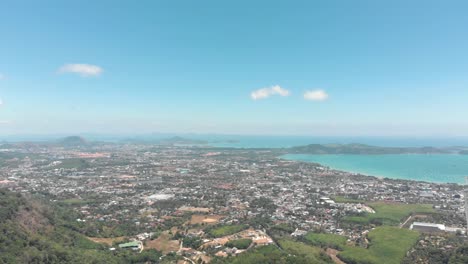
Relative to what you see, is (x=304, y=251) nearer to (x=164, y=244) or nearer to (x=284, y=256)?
(x=284, y=256)

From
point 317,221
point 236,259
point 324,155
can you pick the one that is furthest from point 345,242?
point 324,155

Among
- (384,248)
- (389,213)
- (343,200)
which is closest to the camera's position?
(384,248)

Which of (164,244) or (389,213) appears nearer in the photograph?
(164,244)

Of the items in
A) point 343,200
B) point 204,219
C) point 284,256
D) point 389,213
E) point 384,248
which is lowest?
point 204,219

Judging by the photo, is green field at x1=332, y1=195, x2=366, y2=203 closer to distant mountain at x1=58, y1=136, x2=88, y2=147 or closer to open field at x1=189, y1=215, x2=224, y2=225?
open field at x1=189, y1=215, x2=224, y2=225

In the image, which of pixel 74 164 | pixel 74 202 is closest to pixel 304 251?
pixel 74 202

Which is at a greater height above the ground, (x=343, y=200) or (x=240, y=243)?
(x=343, y=200)

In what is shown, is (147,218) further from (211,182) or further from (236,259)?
(211,182)

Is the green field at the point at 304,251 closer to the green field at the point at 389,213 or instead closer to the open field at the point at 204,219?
the open field at the point at 204,219
